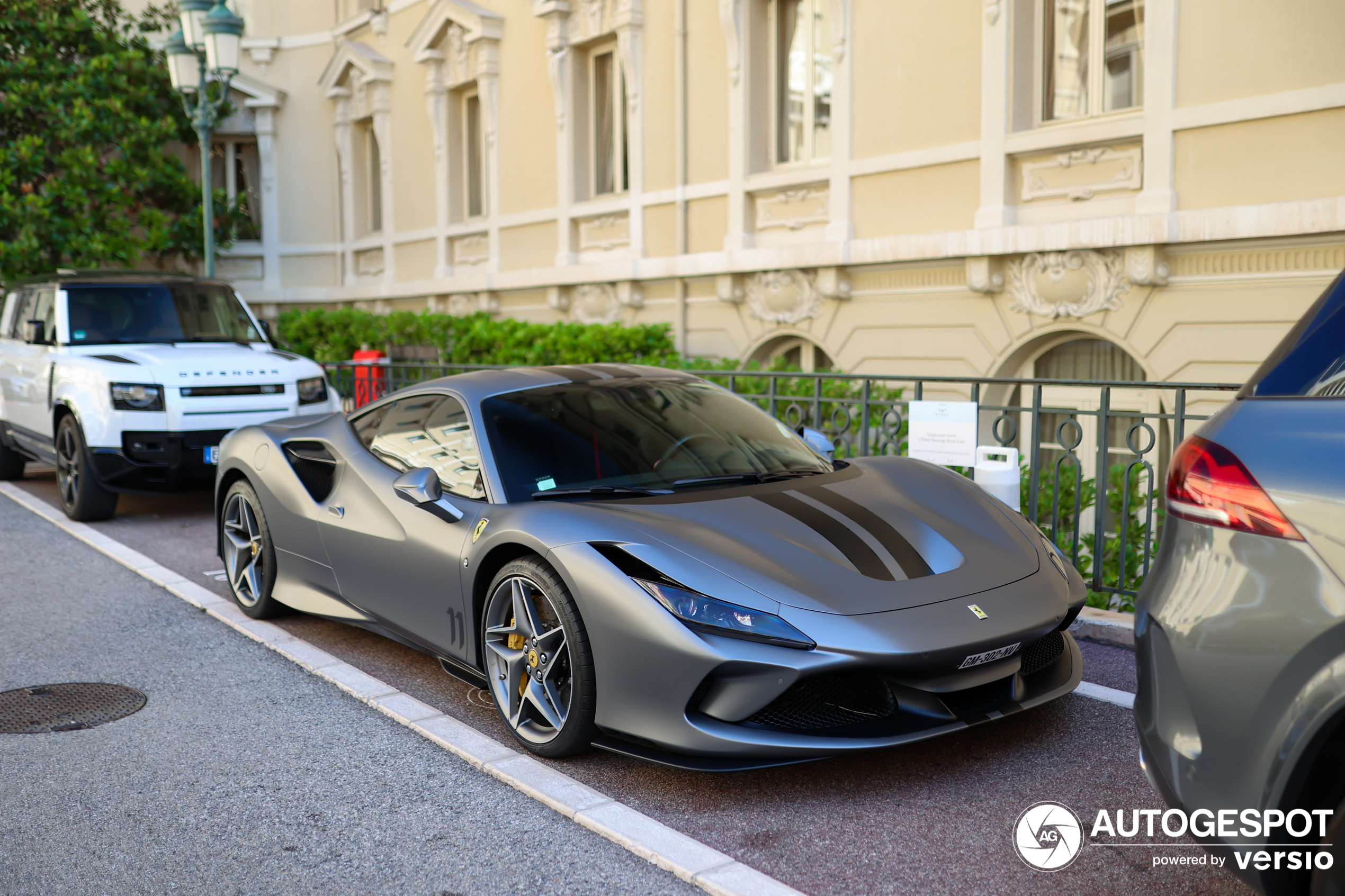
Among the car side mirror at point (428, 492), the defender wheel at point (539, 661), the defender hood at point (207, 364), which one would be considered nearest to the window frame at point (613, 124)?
the defender hood at point (207, 364)

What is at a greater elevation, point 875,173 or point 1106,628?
point 875,173

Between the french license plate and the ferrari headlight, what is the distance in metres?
0.52

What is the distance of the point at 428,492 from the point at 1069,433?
3.84 meters

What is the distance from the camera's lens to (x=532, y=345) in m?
13.5

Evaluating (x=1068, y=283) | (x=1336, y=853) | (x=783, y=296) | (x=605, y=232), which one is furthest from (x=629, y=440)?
(x=605, y=232)

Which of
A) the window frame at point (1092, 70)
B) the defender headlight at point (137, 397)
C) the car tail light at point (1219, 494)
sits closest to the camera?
the car tail light at point (1219, 494)

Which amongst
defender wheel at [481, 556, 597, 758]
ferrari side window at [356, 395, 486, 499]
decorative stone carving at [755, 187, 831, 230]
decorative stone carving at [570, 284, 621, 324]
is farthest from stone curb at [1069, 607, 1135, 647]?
decorative stone carving at [570, 284, 621, 324]

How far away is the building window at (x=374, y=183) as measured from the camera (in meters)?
20.6

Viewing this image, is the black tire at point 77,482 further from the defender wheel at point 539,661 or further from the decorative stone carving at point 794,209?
the decorative stone carving at point 794,209

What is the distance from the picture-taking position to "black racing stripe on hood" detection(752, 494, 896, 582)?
370 centimetres

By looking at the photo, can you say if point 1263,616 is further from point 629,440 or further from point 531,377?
point 531,377

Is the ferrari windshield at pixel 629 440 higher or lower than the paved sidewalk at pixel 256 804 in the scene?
higher

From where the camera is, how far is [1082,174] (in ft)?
31.5

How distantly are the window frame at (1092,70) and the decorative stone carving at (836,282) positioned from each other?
7.71ft
